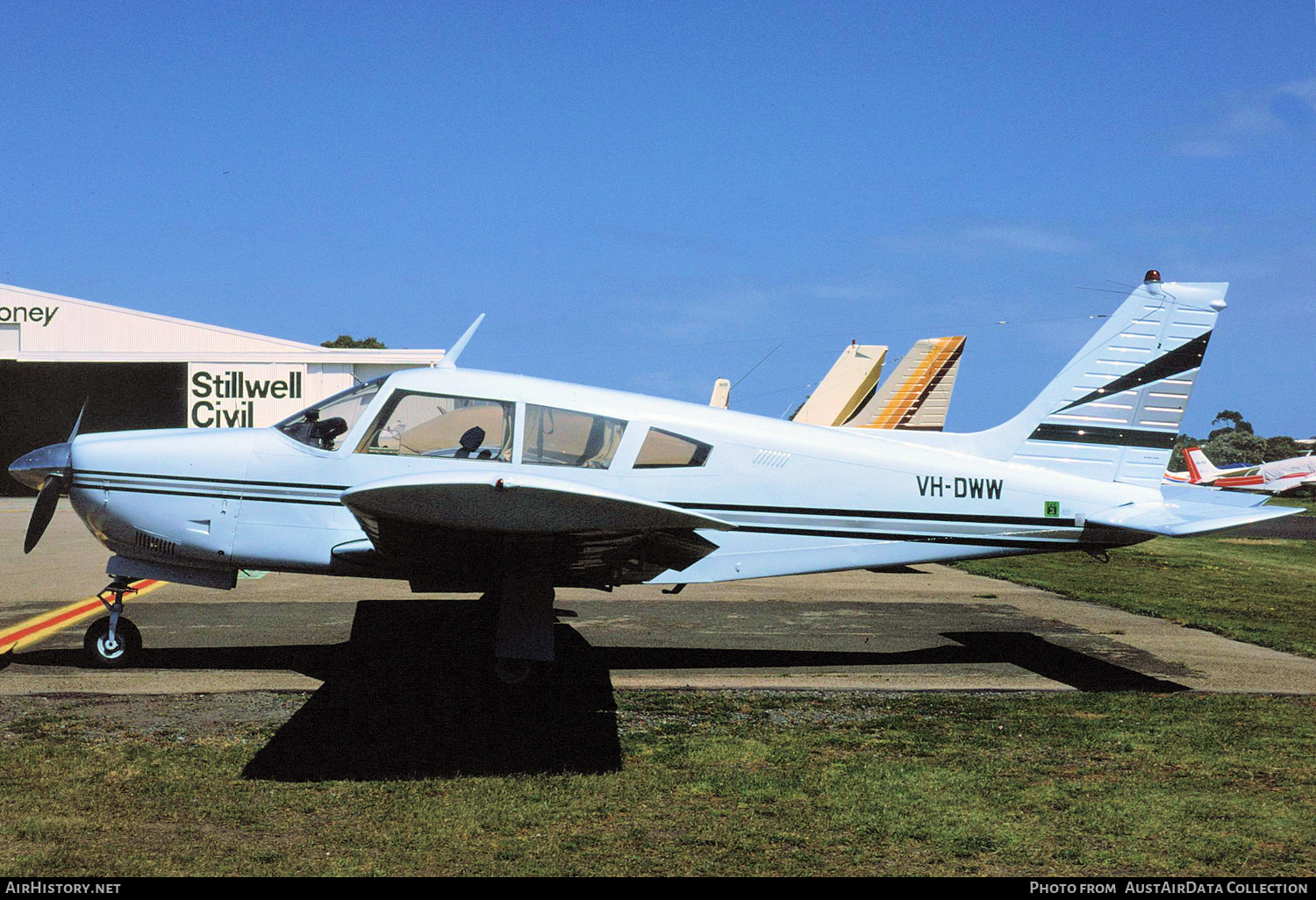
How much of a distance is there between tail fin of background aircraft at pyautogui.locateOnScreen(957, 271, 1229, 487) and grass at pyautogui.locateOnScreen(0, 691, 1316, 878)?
2420 mm

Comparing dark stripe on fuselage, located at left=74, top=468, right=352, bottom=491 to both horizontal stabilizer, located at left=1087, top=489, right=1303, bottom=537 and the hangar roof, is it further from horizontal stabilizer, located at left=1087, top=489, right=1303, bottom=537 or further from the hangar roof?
the hangar roof

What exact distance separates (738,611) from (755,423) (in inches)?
140

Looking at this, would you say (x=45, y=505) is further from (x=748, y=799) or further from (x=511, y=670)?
(x=748, y=799)

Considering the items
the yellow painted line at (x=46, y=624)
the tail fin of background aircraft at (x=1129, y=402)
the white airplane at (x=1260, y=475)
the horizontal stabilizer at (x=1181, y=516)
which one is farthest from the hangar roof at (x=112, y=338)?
the white airplane at (x=1260, y=475)

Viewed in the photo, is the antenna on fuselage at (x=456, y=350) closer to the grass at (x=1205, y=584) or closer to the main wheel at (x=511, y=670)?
the main wheel at (x=511, y=670)

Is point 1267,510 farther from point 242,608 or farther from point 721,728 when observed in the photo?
point 242,608

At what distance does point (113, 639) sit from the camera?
7418 millimetres

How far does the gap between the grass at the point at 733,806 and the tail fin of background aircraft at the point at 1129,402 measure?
242 centimetres

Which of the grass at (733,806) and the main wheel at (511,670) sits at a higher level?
the main wheel at (511,670)

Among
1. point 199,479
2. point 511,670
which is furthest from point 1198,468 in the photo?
point 199,479

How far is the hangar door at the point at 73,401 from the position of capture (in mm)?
37062

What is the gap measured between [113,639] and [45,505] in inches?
44.2

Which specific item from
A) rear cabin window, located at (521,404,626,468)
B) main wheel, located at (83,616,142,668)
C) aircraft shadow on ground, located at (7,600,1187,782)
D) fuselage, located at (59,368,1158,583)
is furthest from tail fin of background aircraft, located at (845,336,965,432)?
main wheel, located at (83,616,142,668)
